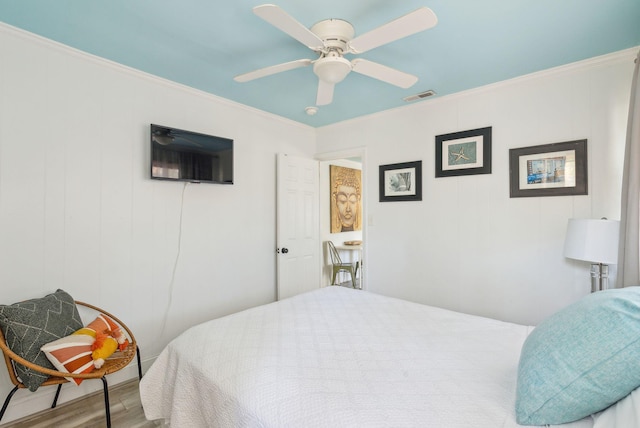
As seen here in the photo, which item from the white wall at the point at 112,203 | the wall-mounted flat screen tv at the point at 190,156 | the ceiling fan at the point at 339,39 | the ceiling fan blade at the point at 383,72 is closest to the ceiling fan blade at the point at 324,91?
the ceiling fan at the point at 339,39

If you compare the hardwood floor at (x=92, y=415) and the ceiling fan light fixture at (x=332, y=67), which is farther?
the hardwood floor at (x=92, y=415)

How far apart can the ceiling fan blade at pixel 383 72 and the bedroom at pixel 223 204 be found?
1.30 meters

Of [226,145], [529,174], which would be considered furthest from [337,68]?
[529,174]

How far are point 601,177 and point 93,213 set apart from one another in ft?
12.4

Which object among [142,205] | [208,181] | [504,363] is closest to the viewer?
[504,363]

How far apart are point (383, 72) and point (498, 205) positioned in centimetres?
166

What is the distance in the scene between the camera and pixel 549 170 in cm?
252

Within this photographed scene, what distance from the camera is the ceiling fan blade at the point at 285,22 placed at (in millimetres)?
1323

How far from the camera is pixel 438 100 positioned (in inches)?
122

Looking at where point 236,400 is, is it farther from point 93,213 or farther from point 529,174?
point 529,174

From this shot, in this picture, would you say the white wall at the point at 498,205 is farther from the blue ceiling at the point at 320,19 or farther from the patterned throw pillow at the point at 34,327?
the patterned throw pillow at the point at 34,327

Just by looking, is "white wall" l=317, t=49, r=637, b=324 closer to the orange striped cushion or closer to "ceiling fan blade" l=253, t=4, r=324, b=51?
"ceiling fan blade" l=253, t=4, r=324, b=51

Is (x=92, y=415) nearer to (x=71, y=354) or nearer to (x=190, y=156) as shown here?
(x=71, y=354)

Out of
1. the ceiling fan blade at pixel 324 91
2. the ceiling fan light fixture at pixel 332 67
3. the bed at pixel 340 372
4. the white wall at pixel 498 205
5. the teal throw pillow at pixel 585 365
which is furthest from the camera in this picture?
the white wall at pixel 498 205
